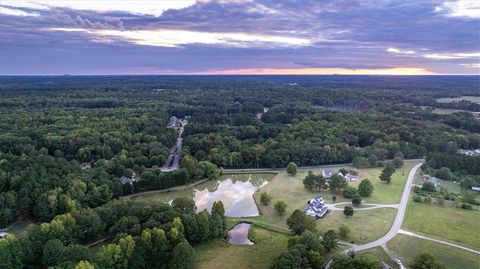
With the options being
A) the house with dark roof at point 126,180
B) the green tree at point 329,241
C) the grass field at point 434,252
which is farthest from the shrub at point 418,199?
the house with dark roof at point 126,180

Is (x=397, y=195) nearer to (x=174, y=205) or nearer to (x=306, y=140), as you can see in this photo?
(x=306, y=140)

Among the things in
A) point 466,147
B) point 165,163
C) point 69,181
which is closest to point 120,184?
point 69,181

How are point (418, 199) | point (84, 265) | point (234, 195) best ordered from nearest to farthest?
point (84, 265) < point (418, 199) < point (234, 195)

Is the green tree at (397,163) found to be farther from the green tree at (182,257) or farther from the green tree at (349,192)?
the green tree at (182,257)

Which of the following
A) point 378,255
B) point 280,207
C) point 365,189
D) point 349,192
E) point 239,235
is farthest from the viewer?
point 365,189

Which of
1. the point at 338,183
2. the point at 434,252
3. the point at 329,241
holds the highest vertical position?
the point at 338,183

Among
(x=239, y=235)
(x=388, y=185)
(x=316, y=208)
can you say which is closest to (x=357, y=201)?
(x=316, y=208)

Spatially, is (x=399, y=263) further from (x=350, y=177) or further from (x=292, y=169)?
(x=292, y=169)
